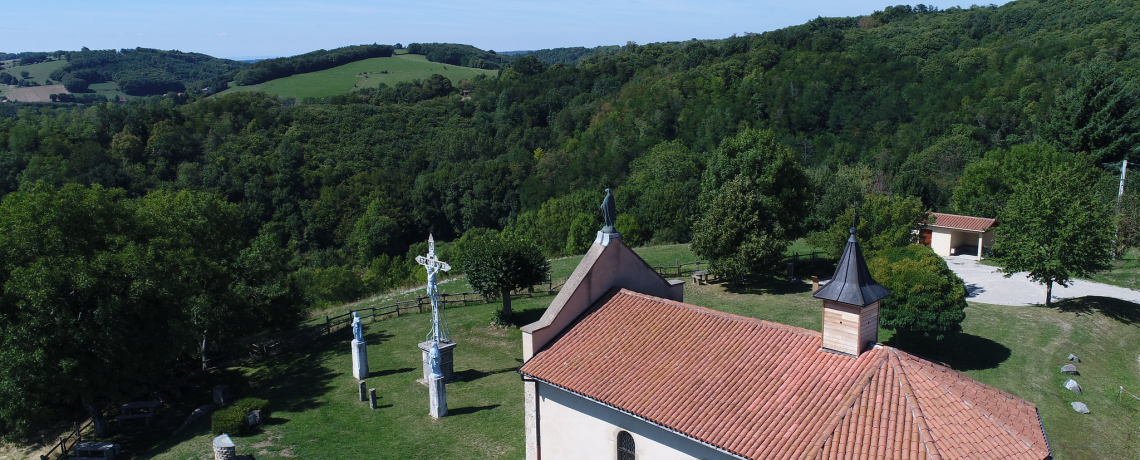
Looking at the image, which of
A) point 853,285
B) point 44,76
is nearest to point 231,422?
point 853,285

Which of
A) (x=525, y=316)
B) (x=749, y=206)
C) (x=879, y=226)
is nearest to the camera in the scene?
(x=525, y=316)

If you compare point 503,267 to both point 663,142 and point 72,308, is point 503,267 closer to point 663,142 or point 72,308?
point 72,308

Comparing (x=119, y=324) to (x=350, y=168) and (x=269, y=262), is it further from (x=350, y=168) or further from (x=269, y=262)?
(x=350, y=168)

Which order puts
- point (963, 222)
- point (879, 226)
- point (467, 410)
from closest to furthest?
point (467, 410) → point (879, 226) → point (963, 222)

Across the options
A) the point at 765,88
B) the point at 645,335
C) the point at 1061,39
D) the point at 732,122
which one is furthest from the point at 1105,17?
the point at 645,335

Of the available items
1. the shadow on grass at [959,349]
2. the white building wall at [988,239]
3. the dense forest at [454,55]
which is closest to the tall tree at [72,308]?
the shadow on grass at [959,349]

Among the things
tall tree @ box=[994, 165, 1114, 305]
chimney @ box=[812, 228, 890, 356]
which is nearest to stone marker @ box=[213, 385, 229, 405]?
chimney @ box=[812, 228, 890, 356]
